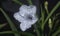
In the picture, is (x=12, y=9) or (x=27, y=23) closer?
(x=27, y=23)

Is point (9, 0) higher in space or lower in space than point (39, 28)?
higher

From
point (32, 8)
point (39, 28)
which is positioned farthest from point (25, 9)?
point (39, 28)

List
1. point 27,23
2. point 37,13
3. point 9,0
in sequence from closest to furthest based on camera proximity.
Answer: point 27,23
point 37,13
point 9,0

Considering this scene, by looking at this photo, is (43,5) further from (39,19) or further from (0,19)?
(0,19)

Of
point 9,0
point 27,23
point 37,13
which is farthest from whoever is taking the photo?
point 9,0

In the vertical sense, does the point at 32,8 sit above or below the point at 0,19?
above

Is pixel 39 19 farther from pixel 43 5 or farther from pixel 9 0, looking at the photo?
pixel 9 0

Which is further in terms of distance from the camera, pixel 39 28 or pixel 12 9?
pixel 12 9

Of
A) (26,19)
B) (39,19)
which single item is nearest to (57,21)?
(39,19)

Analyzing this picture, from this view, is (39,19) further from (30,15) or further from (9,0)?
(9,0)
